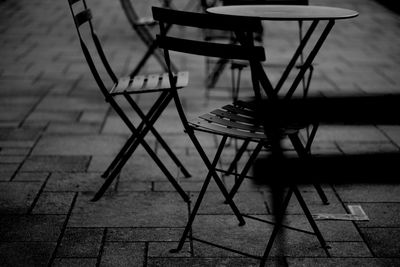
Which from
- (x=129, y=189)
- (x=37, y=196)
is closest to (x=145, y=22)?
(x=129, y=189)

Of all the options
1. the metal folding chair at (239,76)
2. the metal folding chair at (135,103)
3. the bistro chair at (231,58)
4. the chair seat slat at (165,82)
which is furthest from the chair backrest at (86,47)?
the metal folding chair at (239,76)

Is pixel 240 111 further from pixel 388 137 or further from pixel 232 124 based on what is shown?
pixel 388 137

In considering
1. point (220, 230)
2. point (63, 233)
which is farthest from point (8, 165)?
point (220, 230)

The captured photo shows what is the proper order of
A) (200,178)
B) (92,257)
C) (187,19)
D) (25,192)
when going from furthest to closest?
1. (200,178)
2. (25,192)
3. (92,257)
4. (187,19)

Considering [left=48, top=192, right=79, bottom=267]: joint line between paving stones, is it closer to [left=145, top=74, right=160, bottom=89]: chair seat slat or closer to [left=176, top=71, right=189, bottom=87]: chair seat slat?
[left=145, top=74, right=160, bottom=89]: chair seat slat

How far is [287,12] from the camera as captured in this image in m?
3.30

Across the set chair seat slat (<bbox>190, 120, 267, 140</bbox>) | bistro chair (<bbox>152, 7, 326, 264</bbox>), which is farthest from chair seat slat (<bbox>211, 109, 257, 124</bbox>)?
chair seat slat (<bbox>190, 120, 267, 140</bbox>)

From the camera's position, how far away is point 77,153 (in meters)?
3.89

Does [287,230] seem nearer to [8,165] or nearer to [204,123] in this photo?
[204,123]

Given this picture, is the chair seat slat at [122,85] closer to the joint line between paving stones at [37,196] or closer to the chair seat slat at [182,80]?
the chair seat slat at [182,80]

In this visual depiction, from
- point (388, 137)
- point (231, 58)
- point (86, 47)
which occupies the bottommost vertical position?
point (388, 137)

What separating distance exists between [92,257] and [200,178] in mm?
1081

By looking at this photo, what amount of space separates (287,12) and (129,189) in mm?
1359

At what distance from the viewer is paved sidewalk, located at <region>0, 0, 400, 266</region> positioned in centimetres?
268
